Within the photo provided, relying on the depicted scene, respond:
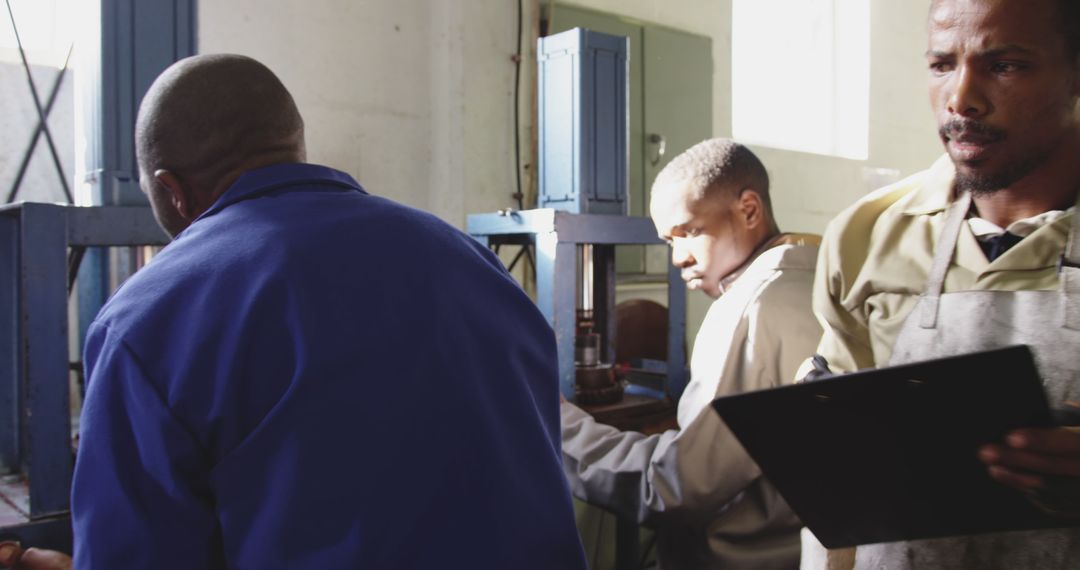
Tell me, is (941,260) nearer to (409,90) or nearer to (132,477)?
(132,477)

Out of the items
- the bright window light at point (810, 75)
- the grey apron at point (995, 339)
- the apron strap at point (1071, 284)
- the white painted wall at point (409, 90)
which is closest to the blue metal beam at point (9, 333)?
the white painted wall at point (409, 90)

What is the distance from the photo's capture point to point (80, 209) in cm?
143

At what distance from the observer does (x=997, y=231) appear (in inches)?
39.5

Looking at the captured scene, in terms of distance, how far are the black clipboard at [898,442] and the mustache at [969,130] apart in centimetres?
Result: 34

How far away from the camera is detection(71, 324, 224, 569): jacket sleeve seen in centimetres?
79

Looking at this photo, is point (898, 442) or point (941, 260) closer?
point (898, 442)

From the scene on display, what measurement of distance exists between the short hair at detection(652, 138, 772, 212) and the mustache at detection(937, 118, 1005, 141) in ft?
2.47

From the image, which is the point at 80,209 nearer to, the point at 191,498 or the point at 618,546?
the point at 191,498

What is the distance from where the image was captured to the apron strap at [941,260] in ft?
3.26

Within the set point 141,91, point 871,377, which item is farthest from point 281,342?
point 141,91

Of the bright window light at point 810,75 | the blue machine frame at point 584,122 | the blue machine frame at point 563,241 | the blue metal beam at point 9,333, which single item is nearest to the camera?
the blue metal beam at point 9,333

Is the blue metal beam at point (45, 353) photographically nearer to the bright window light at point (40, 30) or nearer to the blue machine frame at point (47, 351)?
the blue machine frame at point (47, 351)

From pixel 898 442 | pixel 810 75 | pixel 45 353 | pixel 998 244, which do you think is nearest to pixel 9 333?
pixel 45 353

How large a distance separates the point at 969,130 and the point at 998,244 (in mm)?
140
